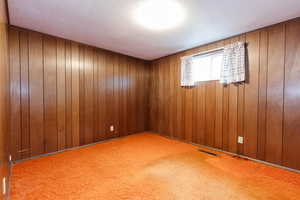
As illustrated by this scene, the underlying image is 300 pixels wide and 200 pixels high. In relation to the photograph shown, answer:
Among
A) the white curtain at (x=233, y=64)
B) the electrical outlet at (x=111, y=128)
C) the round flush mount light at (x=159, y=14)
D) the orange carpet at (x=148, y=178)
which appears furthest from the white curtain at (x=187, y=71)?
the electrical outlet at (x=111, y=128)

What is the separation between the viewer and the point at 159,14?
6.44 ft

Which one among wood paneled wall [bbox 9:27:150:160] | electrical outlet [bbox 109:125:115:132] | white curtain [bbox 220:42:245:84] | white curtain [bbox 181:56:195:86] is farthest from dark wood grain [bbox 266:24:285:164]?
electrical outlet [bbox 109:125:115:132]

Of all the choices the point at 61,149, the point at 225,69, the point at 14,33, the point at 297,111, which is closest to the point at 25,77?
the point at 14,33

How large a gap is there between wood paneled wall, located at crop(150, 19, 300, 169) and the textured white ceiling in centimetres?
34

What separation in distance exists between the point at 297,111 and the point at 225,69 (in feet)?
4.04

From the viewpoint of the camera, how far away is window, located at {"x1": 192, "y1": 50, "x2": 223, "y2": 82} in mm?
2907

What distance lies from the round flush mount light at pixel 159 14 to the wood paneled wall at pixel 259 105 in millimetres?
1264

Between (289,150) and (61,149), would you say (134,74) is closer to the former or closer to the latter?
(61,149)

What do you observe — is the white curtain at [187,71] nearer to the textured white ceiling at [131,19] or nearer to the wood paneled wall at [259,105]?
the wood paneled wall at [259,105]

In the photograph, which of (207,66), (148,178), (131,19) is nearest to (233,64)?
(207,66)

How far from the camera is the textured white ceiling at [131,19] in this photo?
5.79ft

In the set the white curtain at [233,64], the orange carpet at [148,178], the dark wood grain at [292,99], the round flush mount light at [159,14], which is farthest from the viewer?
the white curtain at [233,64]

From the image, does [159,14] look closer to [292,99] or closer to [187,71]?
[187,71]

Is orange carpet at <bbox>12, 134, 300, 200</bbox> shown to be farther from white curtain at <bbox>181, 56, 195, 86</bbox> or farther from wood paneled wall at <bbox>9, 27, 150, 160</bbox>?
white curtain at <bbox>181, 56, 195, 86</bbox>
